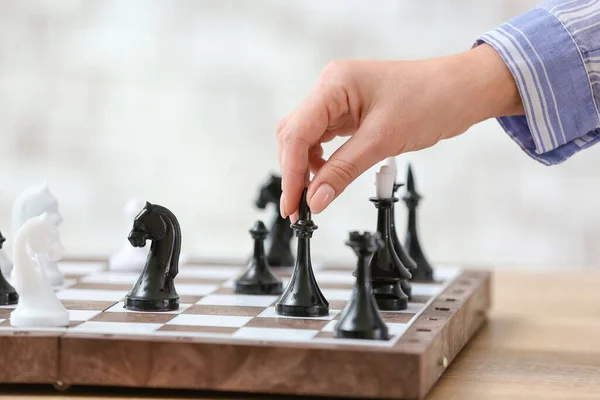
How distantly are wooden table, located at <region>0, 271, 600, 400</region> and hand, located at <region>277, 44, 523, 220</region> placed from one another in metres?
0.34

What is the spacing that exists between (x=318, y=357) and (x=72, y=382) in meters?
0.31

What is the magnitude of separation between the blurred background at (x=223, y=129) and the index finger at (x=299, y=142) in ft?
6.32

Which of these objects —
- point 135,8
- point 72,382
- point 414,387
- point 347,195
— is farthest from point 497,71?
point 135,8

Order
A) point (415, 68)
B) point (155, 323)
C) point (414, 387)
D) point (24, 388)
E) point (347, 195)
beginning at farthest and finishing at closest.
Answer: point (347, 195), point (415, 68), point (155, 323), point (24, 388), point (414, 387)

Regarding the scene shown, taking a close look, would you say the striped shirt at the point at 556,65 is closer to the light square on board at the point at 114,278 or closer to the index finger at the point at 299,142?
the index finger at the point at 299,142

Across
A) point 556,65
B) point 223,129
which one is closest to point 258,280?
point 556,65

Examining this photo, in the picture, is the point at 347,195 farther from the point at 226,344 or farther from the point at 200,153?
the point at 226,344

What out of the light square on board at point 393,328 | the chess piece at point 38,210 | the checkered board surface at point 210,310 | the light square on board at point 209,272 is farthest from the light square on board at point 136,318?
the light square on board at point 209,272

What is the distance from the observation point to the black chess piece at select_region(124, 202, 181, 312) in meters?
1.50

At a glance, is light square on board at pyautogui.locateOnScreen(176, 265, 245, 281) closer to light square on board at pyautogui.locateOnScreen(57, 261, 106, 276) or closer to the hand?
light square on board at pyautogui.locateOnScreen(57, 261, 106, 276)

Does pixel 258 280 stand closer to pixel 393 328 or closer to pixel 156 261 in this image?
pixel 156 261

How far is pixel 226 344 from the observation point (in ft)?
3.94

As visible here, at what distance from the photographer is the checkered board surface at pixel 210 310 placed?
4.24 ft

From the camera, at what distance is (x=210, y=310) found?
4.98ft
